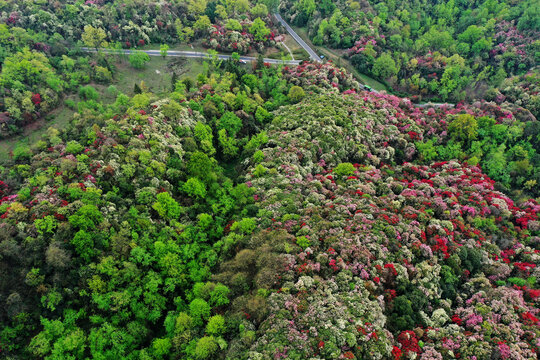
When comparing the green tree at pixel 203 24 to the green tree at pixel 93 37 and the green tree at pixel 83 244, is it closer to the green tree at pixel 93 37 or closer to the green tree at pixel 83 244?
the green tree at pixel 93 37

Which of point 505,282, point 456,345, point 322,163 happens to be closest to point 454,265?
point 505,282

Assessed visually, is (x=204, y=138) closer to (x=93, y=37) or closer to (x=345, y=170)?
(x=345, y=170)

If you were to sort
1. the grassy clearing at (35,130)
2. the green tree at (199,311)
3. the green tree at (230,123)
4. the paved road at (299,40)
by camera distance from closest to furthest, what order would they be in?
the green tree at (199,311) < the grassy clearing at (35,130) < the green tree at (230,123) < the paved road at (299,40)

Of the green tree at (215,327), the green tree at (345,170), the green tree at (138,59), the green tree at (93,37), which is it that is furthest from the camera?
the green tree at (93,37)

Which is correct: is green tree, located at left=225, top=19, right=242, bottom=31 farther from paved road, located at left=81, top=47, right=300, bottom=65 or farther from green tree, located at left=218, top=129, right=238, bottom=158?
green tree, located at left=218, top=129, right=238, bottom=158

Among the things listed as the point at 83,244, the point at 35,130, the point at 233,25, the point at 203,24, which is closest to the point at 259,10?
the point at 233,25

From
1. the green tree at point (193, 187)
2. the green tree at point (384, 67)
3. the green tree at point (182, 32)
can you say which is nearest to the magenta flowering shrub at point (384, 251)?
the green tree at point (193, 187)
